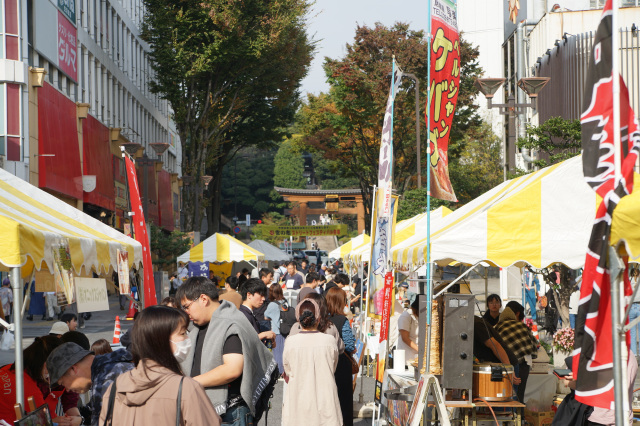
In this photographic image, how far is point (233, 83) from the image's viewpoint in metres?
36.5

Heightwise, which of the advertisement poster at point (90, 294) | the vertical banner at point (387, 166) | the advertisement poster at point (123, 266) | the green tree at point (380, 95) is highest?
the green tree at point (380, 95)

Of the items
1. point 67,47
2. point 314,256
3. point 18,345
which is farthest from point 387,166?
point 314,256

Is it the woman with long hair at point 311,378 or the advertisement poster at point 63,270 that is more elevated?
the advertisement poster at point 63,270

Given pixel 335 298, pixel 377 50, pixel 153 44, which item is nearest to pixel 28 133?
pixel 153 44

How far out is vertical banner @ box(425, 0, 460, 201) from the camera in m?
7.95

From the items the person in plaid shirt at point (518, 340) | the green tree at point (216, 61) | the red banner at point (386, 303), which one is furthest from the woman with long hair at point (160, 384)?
the green tree at point (216, 61)

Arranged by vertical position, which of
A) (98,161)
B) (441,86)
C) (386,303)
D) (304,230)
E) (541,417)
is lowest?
(541,417)

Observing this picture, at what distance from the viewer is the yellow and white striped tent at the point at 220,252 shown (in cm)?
2386

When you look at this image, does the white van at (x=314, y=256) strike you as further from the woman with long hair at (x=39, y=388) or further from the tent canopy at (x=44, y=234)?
the woman with long hair at (x=39, y=388)

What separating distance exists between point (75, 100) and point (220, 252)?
11.3m

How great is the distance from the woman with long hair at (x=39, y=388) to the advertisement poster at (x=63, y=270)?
0.34 metres

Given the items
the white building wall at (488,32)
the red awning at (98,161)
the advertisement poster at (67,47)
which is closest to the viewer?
the advertisement poster at (67,47)

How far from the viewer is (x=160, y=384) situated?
383 centimetres

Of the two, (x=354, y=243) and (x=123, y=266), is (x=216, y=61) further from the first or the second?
(x=123, y=266)
